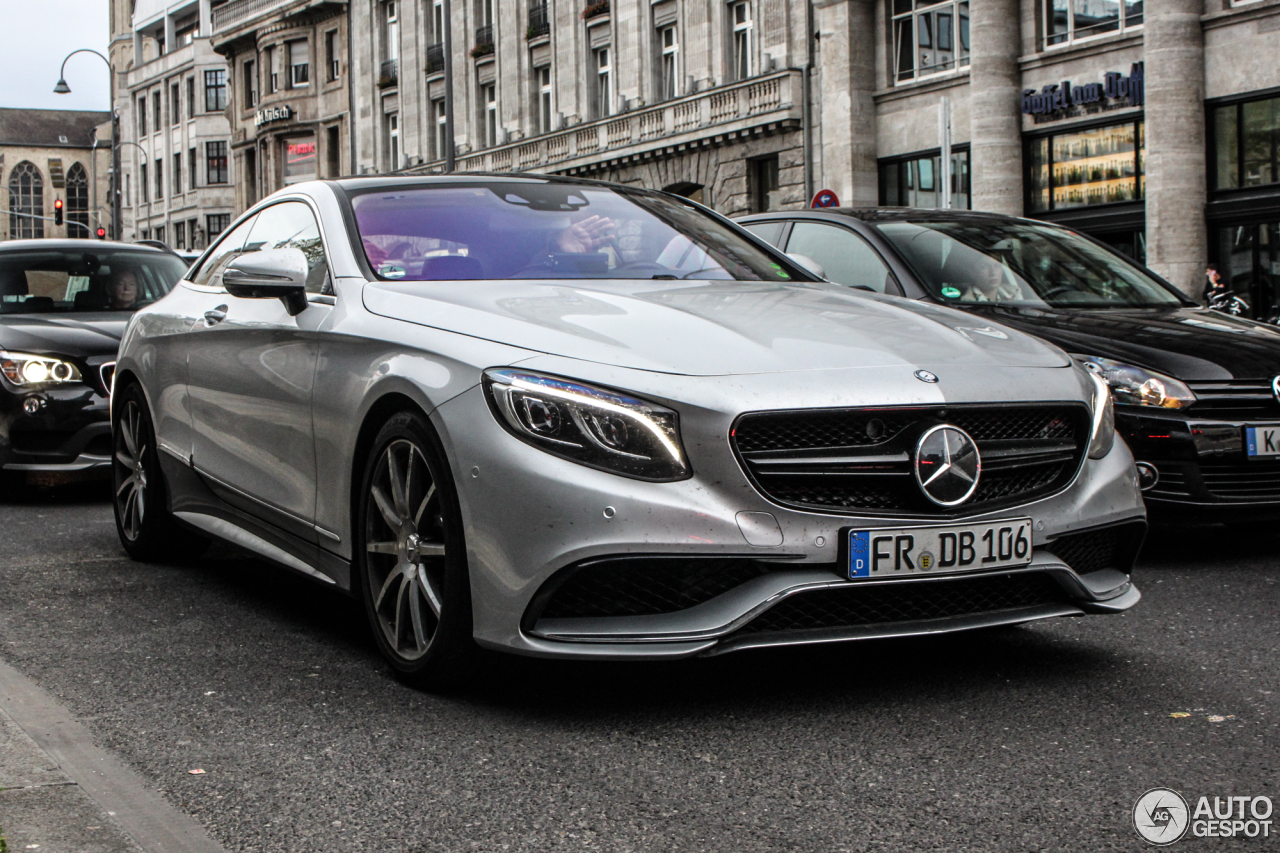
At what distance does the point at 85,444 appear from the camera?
28.6 feet

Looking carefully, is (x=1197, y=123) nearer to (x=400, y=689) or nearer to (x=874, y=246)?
(x=874, y=246)

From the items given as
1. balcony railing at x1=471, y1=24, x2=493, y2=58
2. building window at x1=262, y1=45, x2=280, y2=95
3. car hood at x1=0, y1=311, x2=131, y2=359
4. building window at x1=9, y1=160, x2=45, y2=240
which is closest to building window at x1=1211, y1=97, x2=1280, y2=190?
car hood at x1=0, y1=311, x2=131, y2=359

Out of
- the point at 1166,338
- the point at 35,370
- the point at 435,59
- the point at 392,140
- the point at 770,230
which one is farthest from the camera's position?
the point at 392,140

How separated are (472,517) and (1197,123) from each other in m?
21.5

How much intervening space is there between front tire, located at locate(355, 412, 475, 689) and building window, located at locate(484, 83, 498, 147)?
39.9 metres

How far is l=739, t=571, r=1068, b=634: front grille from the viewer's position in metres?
3.76

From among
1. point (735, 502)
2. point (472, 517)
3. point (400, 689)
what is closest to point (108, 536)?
point (400, 689)

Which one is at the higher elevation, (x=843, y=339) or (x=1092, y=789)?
(x=843, y=339)

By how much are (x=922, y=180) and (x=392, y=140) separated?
2573 centimetres

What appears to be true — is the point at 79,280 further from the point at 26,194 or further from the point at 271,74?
the point at 26,194

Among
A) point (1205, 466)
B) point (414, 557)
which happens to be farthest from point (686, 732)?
point (1205, 466)

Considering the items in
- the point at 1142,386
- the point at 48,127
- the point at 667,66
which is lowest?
the point at 1142,386

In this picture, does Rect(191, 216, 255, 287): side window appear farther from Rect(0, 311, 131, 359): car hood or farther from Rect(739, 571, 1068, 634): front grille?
Rect(739, 571, 1068, 634): front grille

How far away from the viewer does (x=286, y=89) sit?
57562mm
